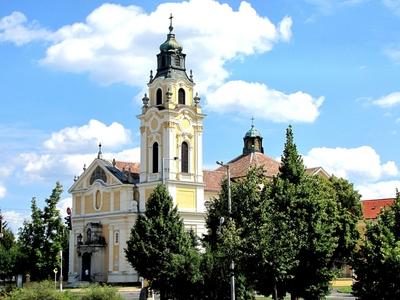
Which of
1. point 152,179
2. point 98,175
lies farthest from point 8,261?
point 152,179

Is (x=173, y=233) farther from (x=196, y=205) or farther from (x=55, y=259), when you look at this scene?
(x=196, y=205)

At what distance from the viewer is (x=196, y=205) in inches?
3184

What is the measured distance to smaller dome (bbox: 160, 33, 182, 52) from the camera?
273ft

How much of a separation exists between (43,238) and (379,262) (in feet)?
148

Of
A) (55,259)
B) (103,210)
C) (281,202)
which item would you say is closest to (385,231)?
(281,202)

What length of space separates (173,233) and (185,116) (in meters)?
32.3

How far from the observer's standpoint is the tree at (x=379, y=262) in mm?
31969

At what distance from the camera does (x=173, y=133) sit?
265ft

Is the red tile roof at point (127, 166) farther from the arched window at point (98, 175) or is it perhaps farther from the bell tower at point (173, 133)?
the bell tower at point (173, 133)

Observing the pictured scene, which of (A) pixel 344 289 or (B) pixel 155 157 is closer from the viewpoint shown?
(A) pixel 344 289

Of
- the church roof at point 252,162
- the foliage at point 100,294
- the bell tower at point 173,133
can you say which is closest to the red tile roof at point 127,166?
the bell tower at point 173,133

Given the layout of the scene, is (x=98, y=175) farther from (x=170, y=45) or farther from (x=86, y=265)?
(x=170, y=45)

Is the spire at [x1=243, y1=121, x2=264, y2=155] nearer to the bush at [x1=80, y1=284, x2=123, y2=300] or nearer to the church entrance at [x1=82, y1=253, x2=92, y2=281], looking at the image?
the church entrance at [x1=82, y1=253, x2=92, y2=281]

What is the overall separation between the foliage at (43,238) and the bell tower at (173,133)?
12.7 metres
